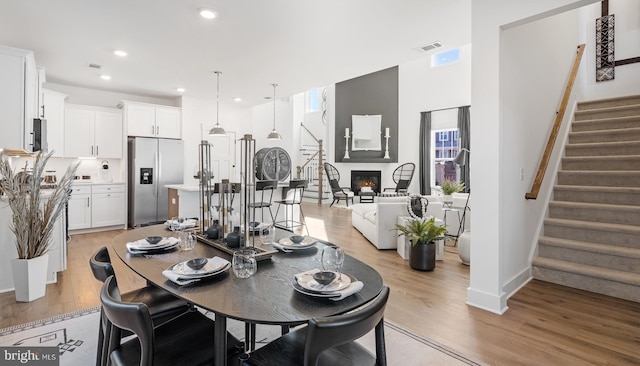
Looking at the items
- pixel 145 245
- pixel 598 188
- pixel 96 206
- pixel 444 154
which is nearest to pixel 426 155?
pixel 444 154

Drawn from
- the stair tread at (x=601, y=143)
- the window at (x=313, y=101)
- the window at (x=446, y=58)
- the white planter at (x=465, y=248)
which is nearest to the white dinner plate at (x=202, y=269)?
the white planter at (x=465, y=248)

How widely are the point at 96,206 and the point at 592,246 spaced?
7.24 meters

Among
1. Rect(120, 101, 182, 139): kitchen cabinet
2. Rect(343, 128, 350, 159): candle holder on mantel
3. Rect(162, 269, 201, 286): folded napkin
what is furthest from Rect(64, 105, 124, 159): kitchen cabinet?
Rect(343, 128, 350, 159): candle holder on mantel

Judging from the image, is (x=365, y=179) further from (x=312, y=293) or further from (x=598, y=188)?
(x=312, y=293)

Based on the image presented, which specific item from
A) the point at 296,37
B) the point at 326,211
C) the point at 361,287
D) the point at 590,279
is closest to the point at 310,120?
the point at 326,211

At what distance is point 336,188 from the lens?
30.6 feet

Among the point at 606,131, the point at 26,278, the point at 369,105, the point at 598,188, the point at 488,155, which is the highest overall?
the point at 369,105

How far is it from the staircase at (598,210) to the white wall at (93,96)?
7.44 metres

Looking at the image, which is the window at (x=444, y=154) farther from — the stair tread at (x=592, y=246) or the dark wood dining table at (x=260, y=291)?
the dark wood dining table at (x=260, y=291)

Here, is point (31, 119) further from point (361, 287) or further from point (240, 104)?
point (361, 287)

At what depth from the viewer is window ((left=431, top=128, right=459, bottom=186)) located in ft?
27.3

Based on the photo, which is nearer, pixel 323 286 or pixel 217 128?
pixel 323 286

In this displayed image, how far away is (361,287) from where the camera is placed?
126 centimetres

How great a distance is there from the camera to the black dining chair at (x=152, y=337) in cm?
107
